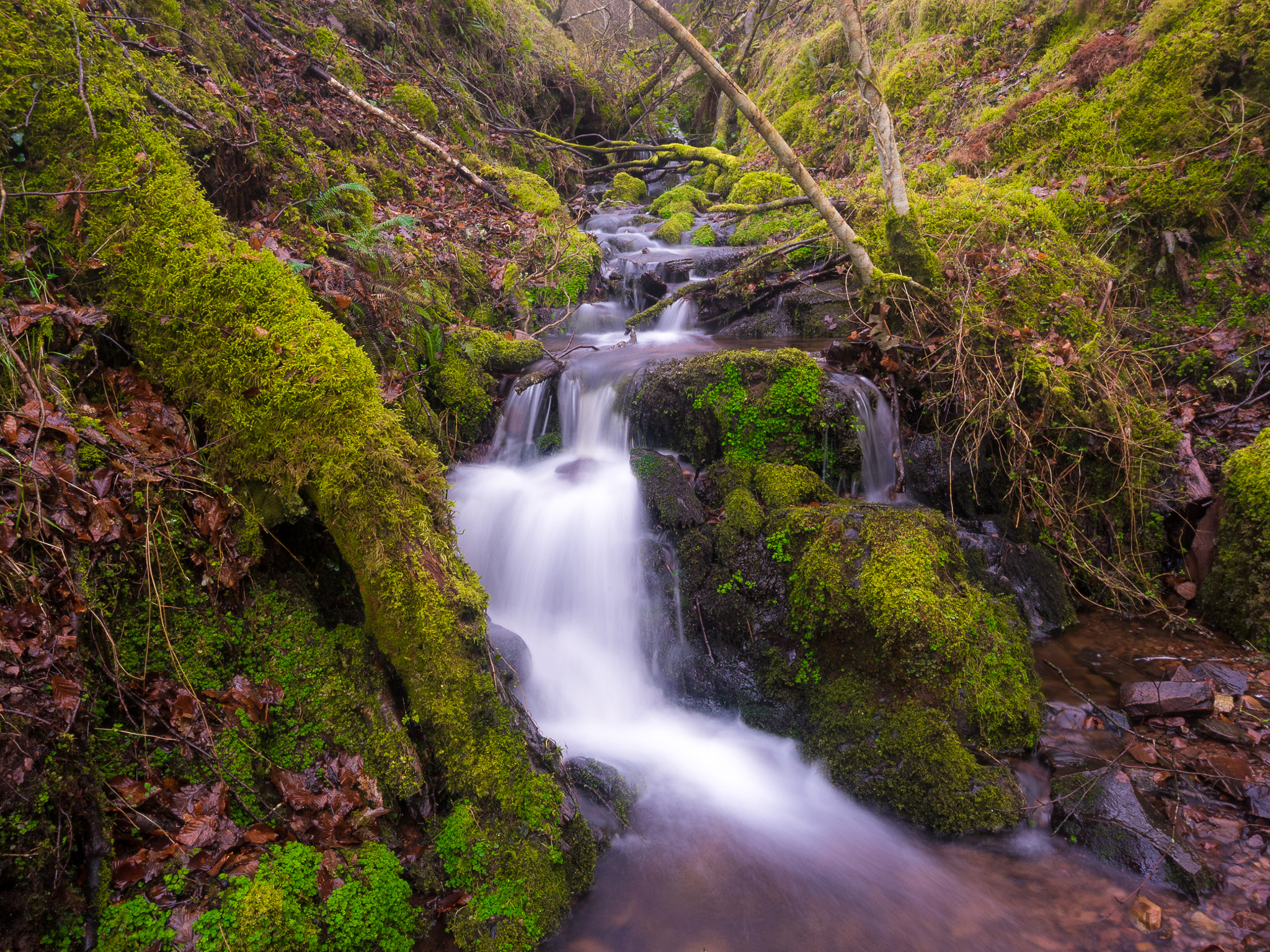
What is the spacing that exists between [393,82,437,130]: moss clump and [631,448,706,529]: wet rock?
810cm

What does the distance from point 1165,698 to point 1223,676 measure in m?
0.61

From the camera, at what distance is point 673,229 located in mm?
11672

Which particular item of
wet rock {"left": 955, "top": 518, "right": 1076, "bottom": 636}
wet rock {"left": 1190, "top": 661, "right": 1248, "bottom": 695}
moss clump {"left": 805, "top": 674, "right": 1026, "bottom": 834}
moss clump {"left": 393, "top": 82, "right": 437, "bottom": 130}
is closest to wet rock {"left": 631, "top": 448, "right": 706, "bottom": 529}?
moss clump {"left": 805, "top": 674, "right": 1026, "bottom": 834}

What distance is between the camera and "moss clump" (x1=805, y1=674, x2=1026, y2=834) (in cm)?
354

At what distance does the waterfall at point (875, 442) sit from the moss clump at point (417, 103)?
8643 millimetres

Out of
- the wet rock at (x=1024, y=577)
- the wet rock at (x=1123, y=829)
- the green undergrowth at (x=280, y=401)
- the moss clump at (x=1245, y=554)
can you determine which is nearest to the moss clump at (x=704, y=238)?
the wet rock at (x=1024, y=577)

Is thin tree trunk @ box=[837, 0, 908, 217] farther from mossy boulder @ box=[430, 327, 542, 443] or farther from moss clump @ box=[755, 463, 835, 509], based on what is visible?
mossy boulder @ box=[430, 327, 542, 443]

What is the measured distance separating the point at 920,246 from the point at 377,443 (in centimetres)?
532

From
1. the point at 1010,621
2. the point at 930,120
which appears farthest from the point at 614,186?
the point at 1010,621

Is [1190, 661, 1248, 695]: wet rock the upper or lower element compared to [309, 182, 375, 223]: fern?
lower

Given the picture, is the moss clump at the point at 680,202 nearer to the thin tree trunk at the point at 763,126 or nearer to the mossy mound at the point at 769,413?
the thin tree trunk at the point at 763,126

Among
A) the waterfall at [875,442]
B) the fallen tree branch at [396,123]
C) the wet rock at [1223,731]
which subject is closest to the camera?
the wet rock at [1223,731]

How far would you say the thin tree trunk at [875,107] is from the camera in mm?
4980

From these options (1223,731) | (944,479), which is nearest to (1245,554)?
(1223,731)
